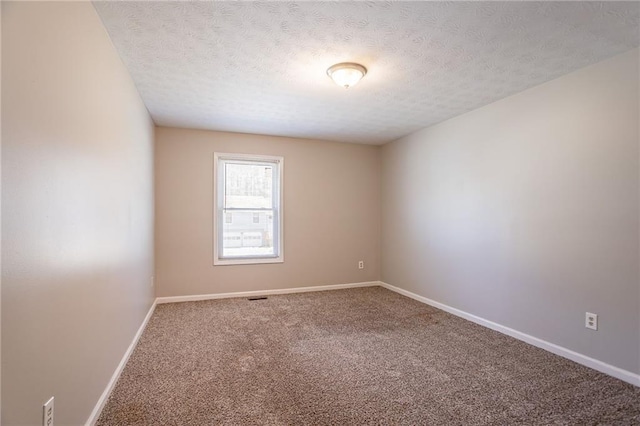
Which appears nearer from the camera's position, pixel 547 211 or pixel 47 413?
pixel 47 413

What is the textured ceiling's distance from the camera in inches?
74.6

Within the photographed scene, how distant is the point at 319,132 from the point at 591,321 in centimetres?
363

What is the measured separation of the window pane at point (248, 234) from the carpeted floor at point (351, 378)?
1319mm

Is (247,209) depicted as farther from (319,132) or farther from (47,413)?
→ (47,413)

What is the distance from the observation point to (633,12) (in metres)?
1.90

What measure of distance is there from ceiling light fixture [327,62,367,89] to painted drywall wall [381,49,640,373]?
1.70 metres

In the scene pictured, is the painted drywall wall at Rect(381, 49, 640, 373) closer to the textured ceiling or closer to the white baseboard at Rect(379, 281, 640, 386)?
the white baseboard at Rect(379, 281, 640, 386)

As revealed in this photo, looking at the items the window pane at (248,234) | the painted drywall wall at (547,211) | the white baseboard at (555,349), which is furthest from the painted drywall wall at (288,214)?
the white baseboard at (555,349)

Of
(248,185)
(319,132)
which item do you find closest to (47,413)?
(248,185)

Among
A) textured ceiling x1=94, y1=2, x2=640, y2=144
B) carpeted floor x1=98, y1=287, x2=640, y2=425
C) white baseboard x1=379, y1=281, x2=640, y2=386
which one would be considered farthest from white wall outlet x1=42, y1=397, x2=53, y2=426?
white baseboard x1=379, y1=281, x2=640, y2=386

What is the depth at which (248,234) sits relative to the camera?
4.82 meters

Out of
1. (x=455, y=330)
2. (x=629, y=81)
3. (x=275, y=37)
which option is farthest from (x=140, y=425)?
(x=629, y=81)

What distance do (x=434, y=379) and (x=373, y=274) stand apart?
313 centimetres

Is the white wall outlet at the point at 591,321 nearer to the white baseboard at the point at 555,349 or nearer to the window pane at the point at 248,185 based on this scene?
the white baseboard at the point at 555,349
